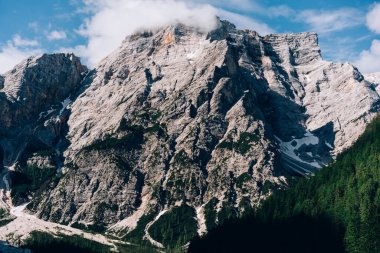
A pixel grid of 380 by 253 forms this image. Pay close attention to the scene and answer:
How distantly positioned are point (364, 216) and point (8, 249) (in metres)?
106

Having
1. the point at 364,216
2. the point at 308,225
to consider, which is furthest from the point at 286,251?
the point at 364,216

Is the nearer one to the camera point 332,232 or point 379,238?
point 379,238

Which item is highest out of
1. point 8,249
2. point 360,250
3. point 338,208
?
point 338,208

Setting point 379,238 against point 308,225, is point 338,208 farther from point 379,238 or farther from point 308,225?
point 379,238

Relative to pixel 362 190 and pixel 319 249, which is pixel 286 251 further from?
pixel 362 190

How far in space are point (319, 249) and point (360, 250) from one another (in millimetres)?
16860

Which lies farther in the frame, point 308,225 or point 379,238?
point 308,225

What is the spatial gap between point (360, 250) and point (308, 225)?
26.9 m

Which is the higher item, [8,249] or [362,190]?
[362,190]

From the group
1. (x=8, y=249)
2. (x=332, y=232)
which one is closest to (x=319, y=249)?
(x=332, y=232)

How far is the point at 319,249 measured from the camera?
618ft

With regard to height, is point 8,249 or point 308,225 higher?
point 308,225

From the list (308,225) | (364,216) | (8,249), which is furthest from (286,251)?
(8,249)

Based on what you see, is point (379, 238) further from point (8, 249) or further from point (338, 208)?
point (8, 249)
